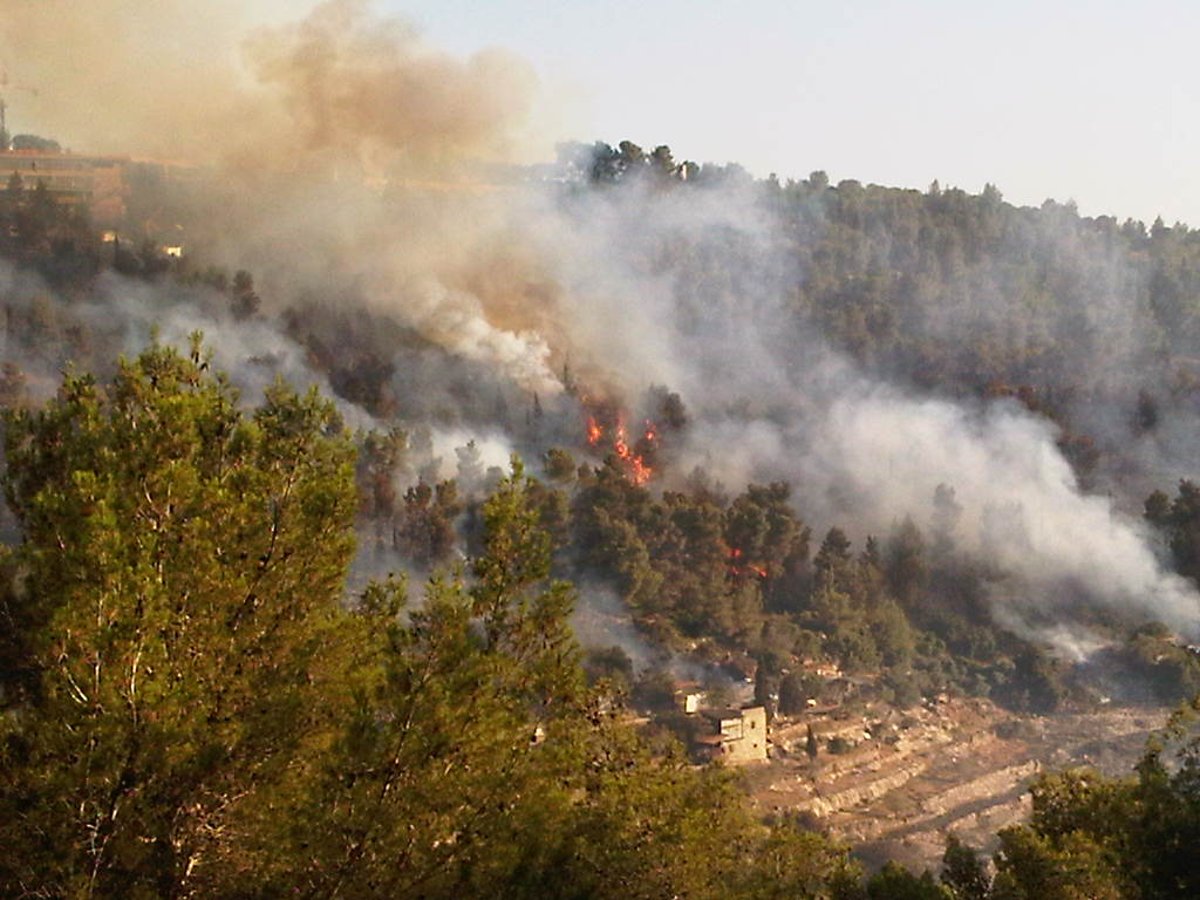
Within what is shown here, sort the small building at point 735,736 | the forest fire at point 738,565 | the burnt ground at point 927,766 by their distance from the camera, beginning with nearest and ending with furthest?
the burnt ground at point 927,766 < the small building at point 735,736 < the forest fire at point 738,565

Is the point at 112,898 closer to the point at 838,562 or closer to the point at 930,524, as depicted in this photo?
the point at 838,562

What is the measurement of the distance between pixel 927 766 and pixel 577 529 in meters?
11.8

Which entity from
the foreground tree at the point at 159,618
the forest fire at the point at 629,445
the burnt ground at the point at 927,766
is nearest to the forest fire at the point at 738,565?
the forest fire at the point at 629,445

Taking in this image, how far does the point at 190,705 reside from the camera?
5.90 meters

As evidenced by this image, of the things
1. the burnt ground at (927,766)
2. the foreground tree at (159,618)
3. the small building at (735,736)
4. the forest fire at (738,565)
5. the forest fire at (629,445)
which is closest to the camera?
the foreground tree at (159,618)

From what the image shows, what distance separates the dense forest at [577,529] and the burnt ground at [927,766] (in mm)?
1305

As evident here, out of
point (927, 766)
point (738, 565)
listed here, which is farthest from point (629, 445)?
point (927, 766)

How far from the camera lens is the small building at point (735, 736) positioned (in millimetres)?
25422

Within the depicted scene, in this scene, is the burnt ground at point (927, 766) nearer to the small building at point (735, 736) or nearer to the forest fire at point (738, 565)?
the small building at point (735, 736)

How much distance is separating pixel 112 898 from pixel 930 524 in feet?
136

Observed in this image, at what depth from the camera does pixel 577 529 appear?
3431 centimetres

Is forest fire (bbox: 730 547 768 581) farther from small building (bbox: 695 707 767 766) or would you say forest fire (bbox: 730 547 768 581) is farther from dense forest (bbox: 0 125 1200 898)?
small building (bbox: 695 707 767 766)

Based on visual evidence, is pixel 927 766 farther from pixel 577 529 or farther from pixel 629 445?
pixel 629 445

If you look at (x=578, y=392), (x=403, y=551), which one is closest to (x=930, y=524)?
(x=578, y=392)
